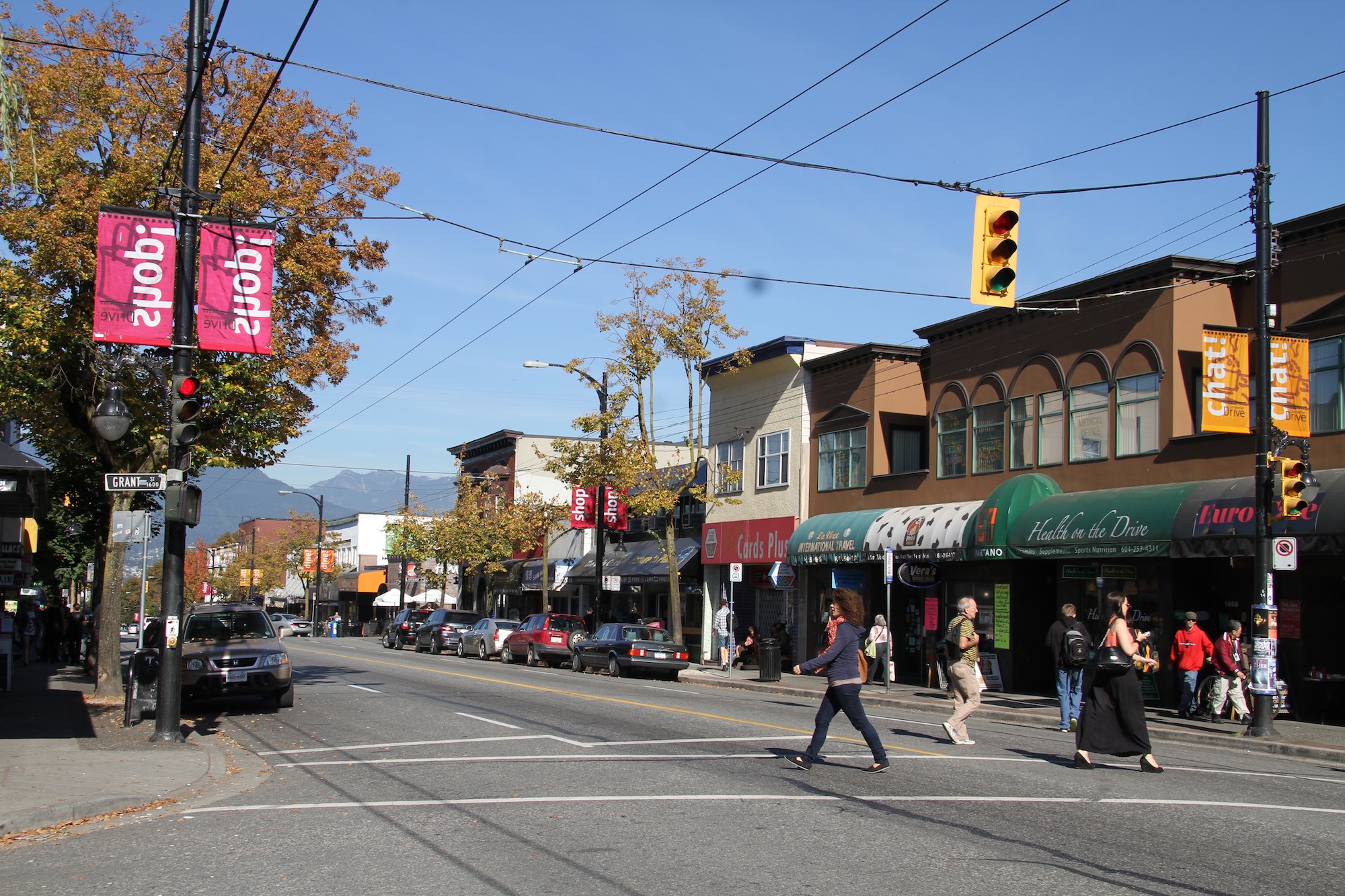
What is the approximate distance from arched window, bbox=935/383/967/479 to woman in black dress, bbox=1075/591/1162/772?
15.9 m

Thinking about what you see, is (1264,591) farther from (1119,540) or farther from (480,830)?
(480,830)

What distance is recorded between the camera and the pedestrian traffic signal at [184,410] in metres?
13.1

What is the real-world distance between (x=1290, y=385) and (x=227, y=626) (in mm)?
17228

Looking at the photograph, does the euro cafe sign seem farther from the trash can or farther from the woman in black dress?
the trash can

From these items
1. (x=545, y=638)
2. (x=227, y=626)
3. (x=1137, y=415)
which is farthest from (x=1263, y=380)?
(x=545, y=638)

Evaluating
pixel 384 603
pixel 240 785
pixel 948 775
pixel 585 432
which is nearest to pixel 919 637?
pixel 585 432

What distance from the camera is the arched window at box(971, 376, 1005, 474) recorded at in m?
26.3

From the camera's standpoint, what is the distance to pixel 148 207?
18078 millimetres

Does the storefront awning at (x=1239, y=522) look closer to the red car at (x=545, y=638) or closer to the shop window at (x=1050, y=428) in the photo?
the shop window at (x=1050, y=428)

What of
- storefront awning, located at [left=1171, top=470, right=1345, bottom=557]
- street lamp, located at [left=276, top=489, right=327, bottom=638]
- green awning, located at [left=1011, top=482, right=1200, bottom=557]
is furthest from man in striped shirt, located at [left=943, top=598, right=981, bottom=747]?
street lamp, located at [left=276, top=489, right=327, bottom=638]

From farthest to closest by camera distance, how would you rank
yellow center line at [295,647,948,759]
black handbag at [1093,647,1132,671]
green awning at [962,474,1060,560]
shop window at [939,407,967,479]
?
shop window at [939,407,967,479] → green awning at [962,474,1060,560] → yellow center line at [295,647,948,759] → black handbag at [1093,647,1132,671]

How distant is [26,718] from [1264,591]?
17.5 meters

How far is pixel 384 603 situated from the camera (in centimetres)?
7444

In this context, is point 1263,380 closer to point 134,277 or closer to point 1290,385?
point 1290,385
